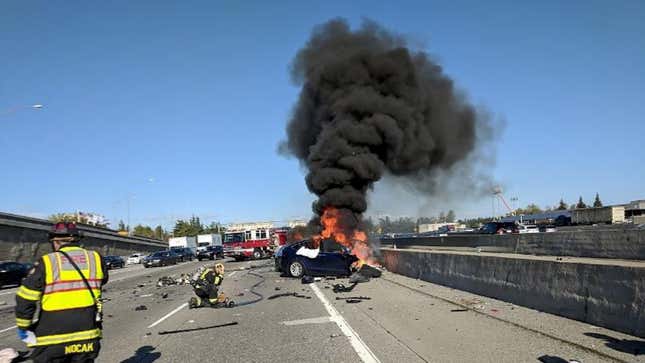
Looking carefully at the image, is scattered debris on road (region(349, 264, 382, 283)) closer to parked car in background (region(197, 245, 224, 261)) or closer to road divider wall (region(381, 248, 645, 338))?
road divider wall (region(381, 248, 645, 338))

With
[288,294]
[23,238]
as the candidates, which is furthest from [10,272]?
[288,294]

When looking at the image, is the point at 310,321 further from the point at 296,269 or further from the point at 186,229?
the point at 186,229

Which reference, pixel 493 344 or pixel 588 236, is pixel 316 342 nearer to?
pixel 493 344

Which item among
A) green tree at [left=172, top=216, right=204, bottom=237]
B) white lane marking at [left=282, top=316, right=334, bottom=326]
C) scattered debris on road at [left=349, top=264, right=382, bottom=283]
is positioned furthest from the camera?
green tree at [left=172, top=216, right=204, bottom=237]

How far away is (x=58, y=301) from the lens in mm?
3967

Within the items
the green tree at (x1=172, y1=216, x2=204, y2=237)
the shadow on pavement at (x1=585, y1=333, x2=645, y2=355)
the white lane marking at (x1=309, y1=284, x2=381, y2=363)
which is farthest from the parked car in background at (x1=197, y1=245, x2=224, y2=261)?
the green tree at (x1=172, y1=216, x2=204, y2=237)

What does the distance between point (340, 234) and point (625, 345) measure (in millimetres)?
20647

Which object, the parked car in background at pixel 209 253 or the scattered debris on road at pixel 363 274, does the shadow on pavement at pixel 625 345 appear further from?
the parked car in background at pixel 209 253

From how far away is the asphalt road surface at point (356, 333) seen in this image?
7098 millimetres

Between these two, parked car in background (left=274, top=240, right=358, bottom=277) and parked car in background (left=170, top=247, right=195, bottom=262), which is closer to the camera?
parked car in background (left=274, top=240, right=358, bottom=277)

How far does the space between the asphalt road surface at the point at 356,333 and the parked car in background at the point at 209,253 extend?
32.9m

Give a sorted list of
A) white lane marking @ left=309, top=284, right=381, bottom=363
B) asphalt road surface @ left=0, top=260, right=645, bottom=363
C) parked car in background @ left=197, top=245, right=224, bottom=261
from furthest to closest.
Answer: parked car in background @ left=197, top=245, right=224, bottom=261 < asphalt road surface @ left=0, top=260, right=645, bottom=363 < white lane marking @ left=309, top=284, right=381, bottom=363

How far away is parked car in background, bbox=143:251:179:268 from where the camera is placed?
42.1m

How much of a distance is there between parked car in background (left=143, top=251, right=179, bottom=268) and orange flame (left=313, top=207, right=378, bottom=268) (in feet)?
57.1
